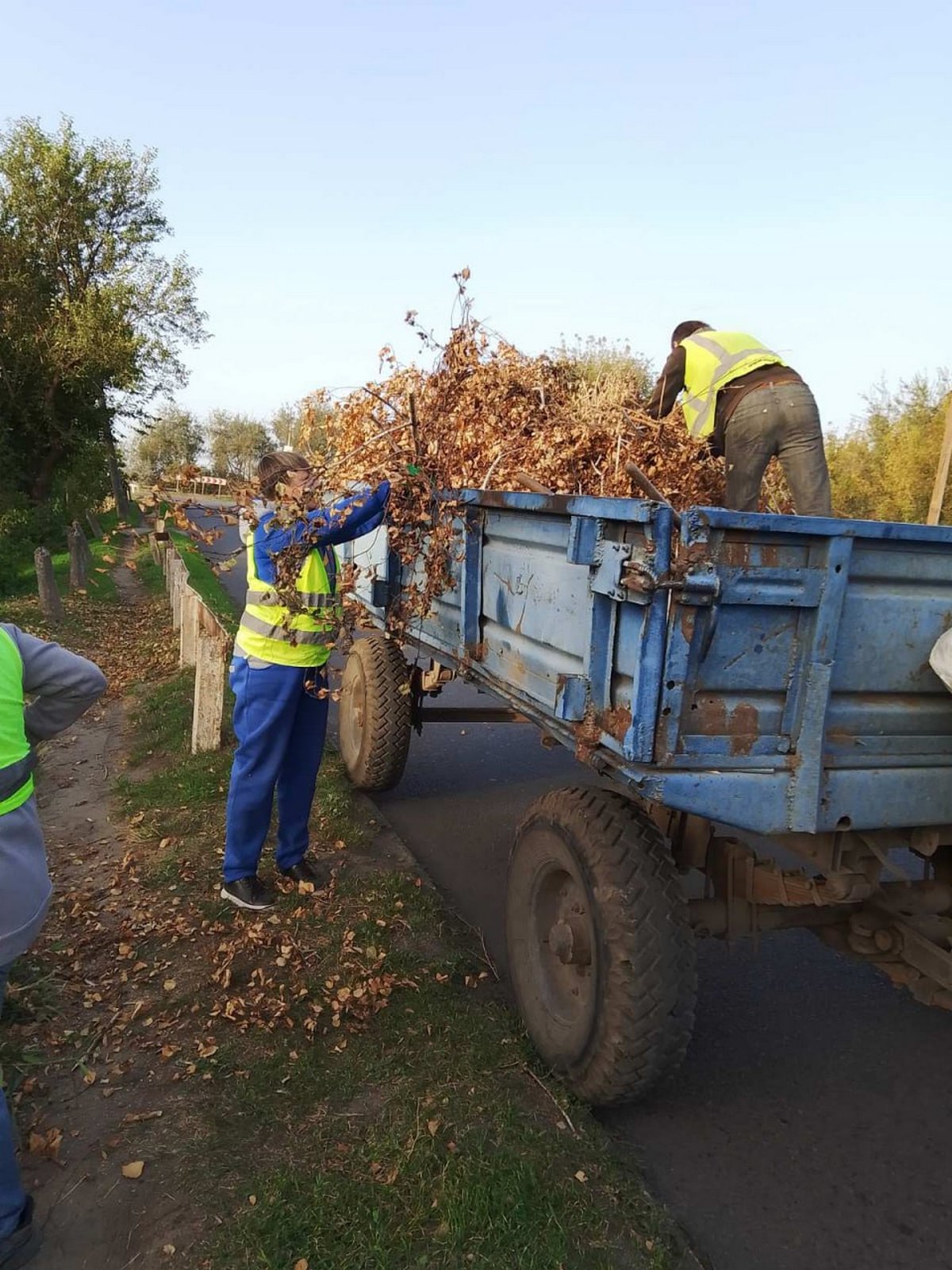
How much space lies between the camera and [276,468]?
4195 millimetres

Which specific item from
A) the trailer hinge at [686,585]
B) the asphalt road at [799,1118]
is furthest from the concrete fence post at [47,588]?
the trailer hinge at [686,585]

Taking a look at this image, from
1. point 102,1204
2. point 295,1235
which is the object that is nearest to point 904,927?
point 295,1235

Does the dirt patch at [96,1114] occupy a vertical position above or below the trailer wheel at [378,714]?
below

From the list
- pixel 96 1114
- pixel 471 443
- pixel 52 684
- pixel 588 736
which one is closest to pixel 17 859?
pixel 52 684

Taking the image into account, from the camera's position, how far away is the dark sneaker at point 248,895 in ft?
13.8

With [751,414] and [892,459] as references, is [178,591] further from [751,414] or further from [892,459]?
[892,459]

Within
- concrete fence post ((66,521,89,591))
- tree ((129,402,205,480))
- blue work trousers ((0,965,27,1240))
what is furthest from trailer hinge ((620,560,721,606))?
tree ((129,402,205,480))

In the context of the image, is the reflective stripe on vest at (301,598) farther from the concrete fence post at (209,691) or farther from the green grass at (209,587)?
the green grass at (209,587)

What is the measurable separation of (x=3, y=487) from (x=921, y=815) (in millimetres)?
23318

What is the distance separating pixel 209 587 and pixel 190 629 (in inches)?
276

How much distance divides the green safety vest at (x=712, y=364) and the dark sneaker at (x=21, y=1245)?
4033 millimetres

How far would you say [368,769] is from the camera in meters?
5.61

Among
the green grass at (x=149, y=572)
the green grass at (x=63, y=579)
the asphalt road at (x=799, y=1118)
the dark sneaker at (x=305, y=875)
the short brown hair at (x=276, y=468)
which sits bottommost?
the green grass at (x=149, y=572)

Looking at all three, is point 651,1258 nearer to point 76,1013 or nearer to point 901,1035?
point 901,1035
